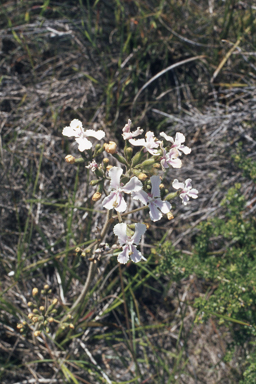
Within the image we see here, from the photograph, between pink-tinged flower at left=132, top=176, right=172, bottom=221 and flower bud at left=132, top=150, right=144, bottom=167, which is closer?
pink-tinged flower at left=132, top=176, right=172, bottom=221

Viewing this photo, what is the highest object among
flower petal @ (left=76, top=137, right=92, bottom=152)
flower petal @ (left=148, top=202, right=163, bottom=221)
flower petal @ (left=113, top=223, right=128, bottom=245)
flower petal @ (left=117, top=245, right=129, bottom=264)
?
flower petal @ (left=76, top=137, right=92, bottom=152)

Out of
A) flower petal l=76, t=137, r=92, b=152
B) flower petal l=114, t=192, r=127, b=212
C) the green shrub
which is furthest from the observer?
the green shrub

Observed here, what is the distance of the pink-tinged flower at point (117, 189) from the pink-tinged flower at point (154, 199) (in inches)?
2.3

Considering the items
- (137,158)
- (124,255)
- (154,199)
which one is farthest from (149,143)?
(124,255)

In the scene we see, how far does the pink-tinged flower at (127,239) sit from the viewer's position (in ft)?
6.55

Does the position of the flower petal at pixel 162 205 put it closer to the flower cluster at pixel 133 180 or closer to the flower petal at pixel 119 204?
the flower cluster at pixel 133 180

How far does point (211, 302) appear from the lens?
9.23 feet

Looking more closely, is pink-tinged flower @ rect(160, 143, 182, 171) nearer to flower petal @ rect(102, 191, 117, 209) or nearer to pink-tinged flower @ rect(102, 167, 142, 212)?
pink-tinged flower @ rect(102, 167, 142, 212)

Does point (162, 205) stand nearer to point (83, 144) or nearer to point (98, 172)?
point (98, 172)

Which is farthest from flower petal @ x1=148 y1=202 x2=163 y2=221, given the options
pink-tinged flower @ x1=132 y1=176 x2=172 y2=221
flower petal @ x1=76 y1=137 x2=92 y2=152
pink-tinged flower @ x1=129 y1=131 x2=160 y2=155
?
flower petal @ x1=76 y1=137 x2=92 y2=152

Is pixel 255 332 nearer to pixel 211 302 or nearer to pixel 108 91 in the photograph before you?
pixel 211 302

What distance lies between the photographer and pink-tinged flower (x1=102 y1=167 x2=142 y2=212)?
Result: 194cm

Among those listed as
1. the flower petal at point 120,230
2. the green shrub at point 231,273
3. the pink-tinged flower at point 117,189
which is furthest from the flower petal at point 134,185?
the green shrub at point 231,273

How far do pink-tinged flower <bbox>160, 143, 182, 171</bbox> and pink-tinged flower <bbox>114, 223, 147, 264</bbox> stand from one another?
434 millimetres
